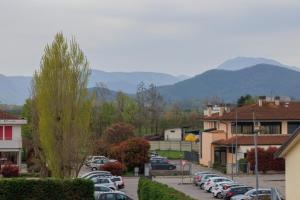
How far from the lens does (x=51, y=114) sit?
4656 cm

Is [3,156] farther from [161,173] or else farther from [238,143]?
[238,143]

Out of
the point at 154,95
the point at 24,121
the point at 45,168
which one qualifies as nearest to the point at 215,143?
the point at 24,121

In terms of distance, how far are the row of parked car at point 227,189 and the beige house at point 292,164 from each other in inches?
868

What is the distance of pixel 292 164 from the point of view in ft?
56.9

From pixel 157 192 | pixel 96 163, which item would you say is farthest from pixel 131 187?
pixel 157 192

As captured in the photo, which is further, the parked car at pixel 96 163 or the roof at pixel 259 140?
the parked car at pixel 96 163

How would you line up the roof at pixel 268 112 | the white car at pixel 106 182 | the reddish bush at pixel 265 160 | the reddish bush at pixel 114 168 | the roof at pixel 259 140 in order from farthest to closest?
→ the roof at pixel 268 112
the roof at pixel 259 140
the reddish bush at pixel 265 160
the reddish bush at pixel 114 168
the white car at pixel 106 182

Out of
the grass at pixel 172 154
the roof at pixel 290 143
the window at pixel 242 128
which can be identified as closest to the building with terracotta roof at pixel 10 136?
the window at pixel 242 128

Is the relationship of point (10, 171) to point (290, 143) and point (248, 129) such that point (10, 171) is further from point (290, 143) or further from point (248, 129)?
point (290, 143)

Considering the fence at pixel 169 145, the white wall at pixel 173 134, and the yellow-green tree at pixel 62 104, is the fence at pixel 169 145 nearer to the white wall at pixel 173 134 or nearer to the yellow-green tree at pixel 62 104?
the white wall at pixel 173 134

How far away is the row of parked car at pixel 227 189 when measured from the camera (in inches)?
1609

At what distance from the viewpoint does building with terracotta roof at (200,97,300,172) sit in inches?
2680

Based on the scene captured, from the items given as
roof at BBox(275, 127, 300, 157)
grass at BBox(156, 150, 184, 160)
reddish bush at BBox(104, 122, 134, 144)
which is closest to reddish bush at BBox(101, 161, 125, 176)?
reddish bush at BBox(104, 122, 134, 144)

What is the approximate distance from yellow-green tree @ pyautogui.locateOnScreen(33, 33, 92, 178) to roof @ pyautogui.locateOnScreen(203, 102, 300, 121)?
86.6ft
